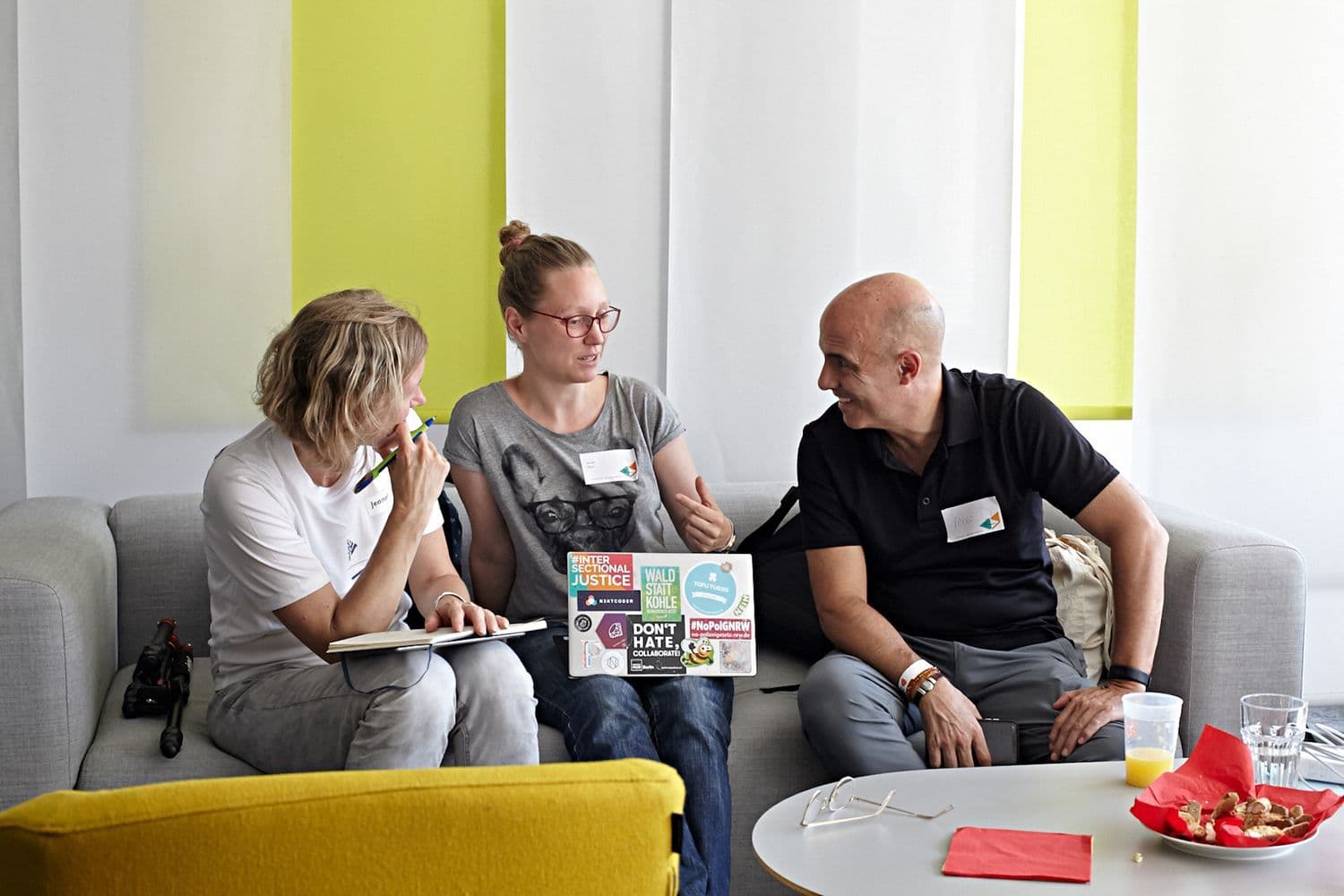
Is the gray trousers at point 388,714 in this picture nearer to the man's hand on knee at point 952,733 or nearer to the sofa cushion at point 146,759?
the sofa cushion at point 146,759

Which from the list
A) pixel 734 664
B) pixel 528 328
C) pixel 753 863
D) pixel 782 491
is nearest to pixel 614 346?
pixel 782 491

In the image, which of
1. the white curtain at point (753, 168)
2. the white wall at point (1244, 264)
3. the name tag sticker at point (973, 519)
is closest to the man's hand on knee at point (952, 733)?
the name tag sticker at point (973, 519)

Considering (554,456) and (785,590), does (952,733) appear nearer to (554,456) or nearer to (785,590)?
(785,590)

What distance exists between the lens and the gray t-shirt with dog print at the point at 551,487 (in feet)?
8.92

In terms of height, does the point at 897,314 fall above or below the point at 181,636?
above

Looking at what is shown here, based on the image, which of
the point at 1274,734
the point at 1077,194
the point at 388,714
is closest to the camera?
the point at 1274,734

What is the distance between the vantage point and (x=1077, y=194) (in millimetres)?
3963

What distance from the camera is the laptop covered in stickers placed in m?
2.49

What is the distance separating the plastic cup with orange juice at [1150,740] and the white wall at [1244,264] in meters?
2.31

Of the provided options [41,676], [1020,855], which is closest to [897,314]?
[1020,855]

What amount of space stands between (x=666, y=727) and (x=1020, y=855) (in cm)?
88

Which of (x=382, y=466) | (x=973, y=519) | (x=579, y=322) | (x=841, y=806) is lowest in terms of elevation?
(x=841, y=806)

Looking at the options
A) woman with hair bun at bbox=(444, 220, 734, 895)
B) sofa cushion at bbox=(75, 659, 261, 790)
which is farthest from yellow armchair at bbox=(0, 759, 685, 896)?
woman with hair bun at bbox=(444, 220, 734, 895)

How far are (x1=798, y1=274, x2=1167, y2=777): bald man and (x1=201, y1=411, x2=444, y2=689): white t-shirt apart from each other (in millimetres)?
829
